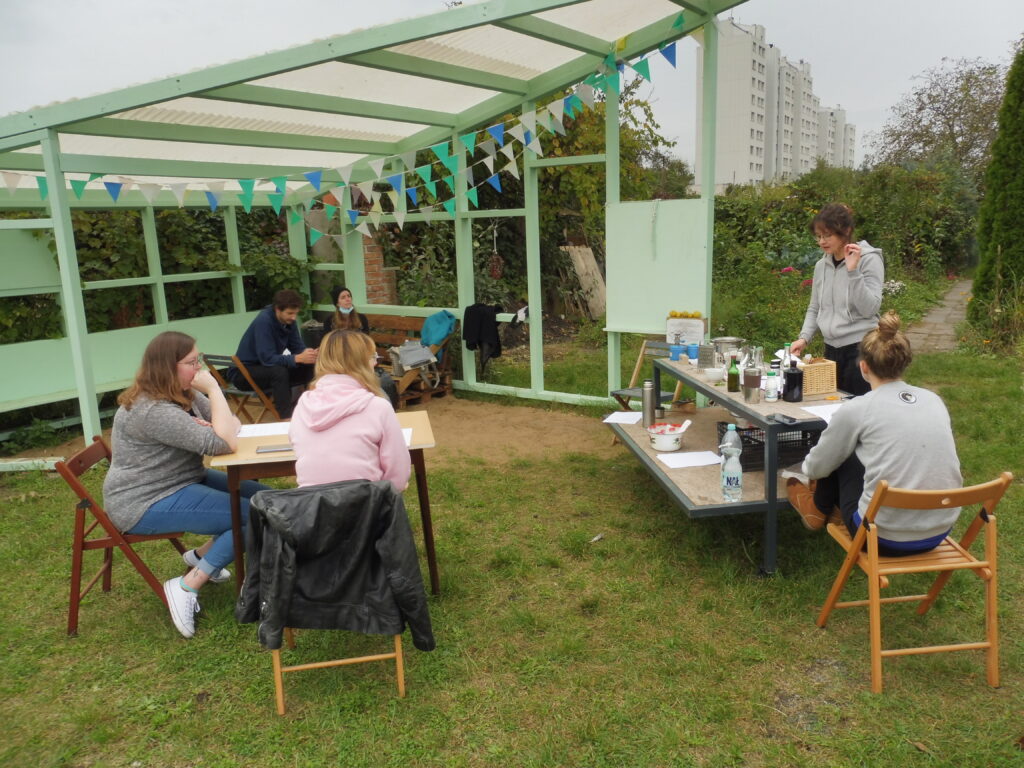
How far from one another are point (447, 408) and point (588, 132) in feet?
14.9

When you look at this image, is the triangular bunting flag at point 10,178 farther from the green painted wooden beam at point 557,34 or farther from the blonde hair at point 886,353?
the blonde hair at point 886,353

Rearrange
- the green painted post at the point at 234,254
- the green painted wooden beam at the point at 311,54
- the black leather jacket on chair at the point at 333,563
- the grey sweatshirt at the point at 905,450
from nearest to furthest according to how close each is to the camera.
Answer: the black leather jacket on chair at the point at 333,563 < the grey sweatshirt at the point at 905,450 < the green painted wooden beam at the point at 311,54 < the green painted post at the point at 234,254

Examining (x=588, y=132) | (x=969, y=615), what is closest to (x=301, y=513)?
(x=969, y=615)

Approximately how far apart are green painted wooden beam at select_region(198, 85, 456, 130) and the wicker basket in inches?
149

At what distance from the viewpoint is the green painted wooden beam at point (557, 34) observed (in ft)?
16.0

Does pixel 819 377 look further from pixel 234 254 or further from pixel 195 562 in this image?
pixel 234 254

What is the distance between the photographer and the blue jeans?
329 cm

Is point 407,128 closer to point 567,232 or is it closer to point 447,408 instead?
point 447,408

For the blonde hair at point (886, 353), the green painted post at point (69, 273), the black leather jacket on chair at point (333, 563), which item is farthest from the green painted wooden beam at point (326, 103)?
the blonde hair at point (886, 353)

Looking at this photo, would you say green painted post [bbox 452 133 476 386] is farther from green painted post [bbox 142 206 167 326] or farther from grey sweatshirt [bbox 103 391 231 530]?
grey sweatshirt [bbox 103 391 231 530]

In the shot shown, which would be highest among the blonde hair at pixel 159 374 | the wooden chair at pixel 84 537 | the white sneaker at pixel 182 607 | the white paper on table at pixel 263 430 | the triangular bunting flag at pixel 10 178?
the triangular bunting flag at pixel 10 178

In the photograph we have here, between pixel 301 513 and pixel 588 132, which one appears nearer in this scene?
pixel 301 513

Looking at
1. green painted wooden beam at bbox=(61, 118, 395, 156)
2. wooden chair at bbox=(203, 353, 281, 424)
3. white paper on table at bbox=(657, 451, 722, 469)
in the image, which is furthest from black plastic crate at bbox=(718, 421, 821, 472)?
green painted wooden beam at bbox=(61, 118, 395, 156)

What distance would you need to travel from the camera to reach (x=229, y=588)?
147 inches
